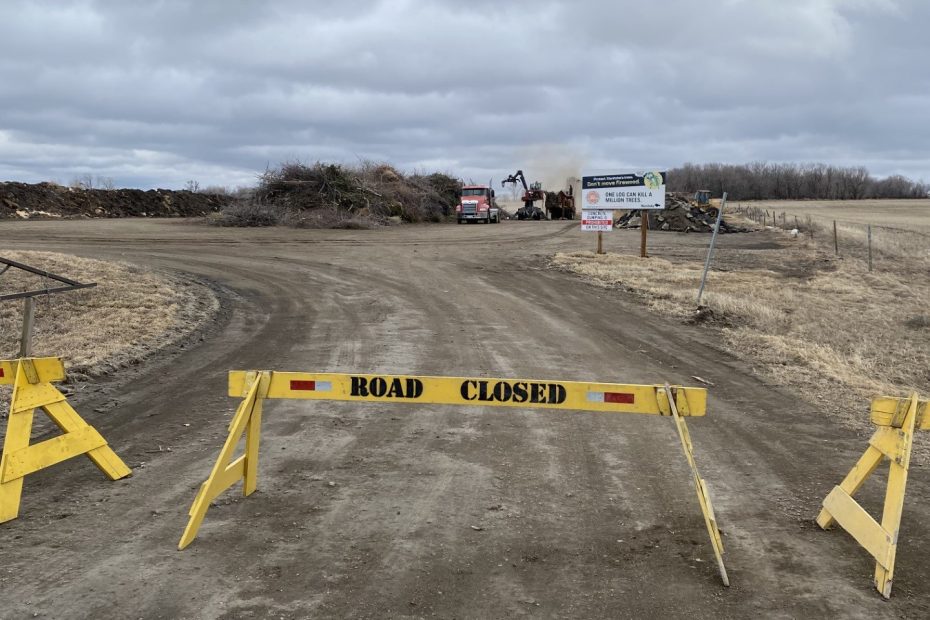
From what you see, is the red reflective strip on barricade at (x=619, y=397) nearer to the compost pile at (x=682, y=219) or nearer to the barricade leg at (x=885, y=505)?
the barricade leg at (x=885, y=505)

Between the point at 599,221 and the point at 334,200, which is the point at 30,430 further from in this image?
the point at 334,200

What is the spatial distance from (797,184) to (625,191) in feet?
435

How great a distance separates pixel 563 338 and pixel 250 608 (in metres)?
9.09

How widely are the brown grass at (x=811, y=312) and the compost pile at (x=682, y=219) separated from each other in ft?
52.0

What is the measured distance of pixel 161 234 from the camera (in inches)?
1257

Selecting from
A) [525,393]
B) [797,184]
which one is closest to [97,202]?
[525,393]

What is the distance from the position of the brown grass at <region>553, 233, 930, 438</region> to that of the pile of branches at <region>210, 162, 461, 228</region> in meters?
18.7

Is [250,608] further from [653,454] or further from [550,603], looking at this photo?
[653,454]

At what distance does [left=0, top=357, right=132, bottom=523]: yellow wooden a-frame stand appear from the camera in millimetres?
5516

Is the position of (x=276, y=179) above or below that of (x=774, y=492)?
above

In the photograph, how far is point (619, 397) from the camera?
5266 mm

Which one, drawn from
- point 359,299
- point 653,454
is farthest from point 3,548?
point 359,299

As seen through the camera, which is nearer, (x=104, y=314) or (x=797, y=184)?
(x=104, y=314)

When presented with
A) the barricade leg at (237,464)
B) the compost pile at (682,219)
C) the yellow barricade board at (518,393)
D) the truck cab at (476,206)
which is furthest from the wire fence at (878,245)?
the barricade leg at (237,464)
